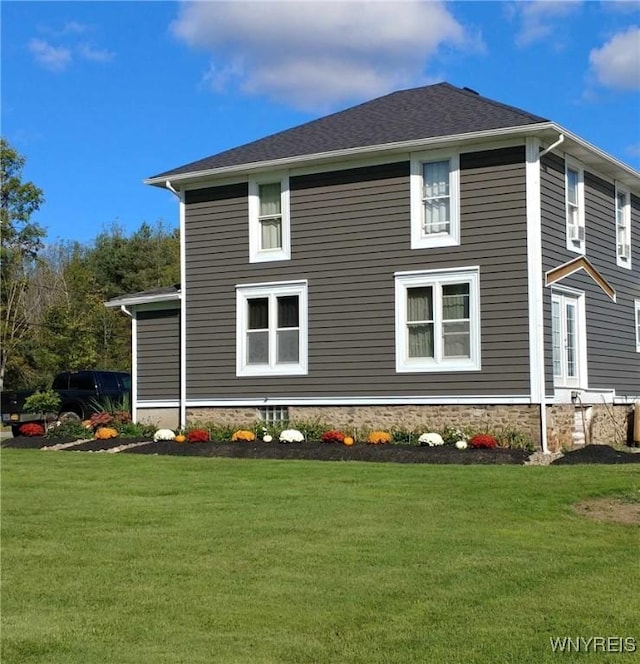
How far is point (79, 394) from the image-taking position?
25609 mm

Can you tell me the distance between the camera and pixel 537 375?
16.8 m

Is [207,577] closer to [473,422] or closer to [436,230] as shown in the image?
[473,422]

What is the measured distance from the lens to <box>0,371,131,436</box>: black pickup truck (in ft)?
82.5

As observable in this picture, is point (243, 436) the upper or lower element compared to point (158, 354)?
lower

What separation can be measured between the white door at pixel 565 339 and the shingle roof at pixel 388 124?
3.66 meters

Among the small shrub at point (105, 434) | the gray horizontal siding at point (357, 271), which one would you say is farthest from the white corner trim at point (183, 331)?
the small shrub at point (105, 434)

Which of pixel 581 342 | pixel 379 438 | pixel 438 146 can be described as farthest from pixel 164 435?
pixel 581 342

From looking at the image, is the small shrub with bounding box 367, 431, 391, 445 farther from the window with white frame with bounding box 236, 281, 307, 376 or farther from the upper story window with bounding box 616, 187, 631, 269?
the upper story window with bounding box 616, 187, 631, 269

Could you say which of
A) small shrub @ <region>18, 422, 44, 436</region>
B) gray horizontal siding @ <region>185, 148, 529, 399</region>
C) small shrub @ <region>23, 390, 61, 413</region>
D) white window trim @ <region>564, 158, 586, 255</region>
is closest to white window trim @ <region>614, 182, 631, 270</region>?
white window trim @ <region>564, 158, 586, 255</region>

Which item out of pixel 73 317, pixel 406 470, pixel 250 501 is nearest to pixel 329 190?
pixel 406 470

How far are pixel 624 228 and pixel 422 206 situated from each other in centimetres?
577

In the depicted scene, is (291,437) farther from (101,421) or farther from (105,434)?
(101,421)

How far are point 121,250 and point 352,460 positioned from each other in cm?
3647

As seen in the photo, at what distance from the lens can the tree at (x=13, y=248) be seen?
119 ft
